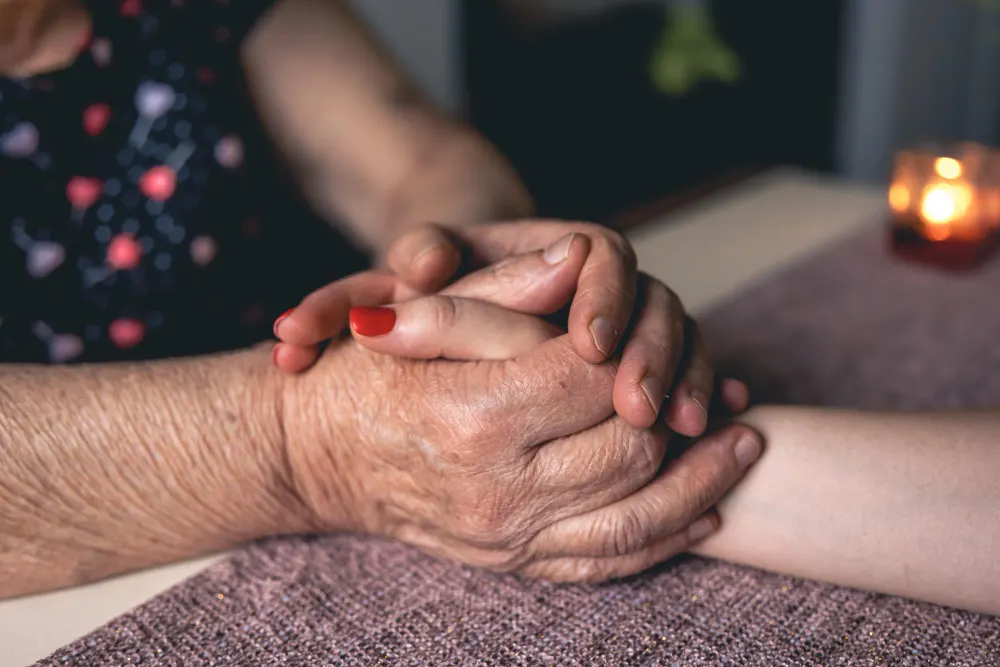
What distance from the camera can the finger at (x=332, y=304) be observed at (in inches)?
25.9

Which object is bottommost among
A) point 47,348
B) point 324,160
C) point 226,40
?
point 47,348

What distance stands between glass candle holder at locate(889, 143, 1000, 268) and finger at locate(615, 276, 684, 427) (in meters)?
0.64

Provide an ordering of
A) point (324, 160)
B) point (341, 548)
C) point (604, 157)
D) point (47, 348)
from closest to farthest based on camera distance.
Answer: point (341, 548)
point (47, 348)
point (324, 160)
point (604, 157)

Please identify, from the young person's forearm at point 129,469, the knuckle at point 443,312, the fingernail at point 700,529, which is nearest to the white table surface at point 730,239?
the young person's forearm at point 129,469

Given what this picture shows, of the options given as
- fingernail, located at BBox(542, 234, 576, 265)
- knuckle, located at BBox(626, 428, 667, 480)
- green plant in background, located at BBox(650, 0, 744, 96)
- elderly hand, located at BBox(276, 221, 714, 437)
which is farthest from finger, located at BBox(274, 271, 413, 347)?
green plant in background, located at BBox(650, 0, 744, 96)

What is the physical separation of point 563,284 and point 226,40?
0.51 m

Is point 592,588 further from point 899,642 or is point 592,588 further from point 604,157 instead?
point 604,157

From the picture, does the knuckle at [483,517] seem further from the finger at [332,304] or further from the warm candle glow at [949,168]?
the warm candle glow at [949,168]

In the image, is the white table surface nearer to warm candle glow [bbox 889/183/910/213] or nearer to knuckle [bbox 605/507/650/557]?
warm candle glow [bbox 889/183/910/213]

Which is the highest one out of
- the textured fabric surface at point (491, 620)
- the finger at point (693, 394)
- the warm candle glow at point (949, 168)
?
the warm candle glow at point (949, 168)

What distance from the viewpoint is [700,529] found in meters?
0.65

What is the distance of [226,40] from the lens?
38.0 inches

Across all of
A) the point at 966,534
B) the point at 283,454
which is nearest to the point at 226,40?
the point at 283,454

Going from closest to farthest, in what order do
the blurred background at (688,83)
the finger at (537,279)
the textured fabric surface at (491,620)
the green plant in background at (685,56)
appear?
the textured fabric surface at (491,620) → the finger at (537,279) → the blurred background at (688,83) → the green plant in background at (685,56)
